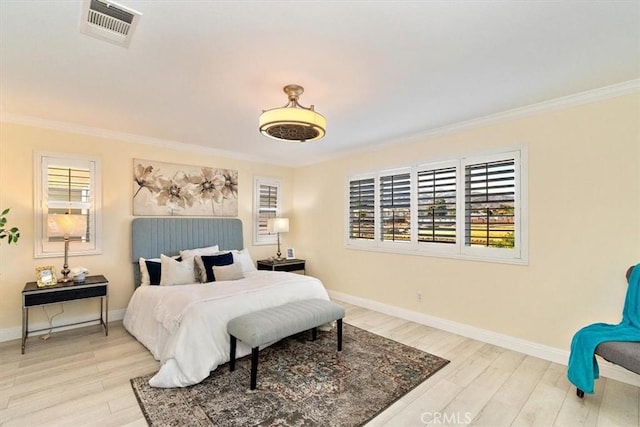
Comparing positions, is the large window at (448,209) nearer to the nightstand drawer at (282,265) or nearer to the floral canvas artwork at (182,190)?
the nightstand drawer at (282,265)

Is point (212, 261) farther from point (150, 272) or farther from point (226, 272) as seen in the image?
point (150, 272)

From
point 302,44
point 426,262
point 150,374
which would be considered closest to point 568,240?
point 426,262

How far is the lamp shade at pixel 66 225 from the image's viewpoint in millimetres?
3281

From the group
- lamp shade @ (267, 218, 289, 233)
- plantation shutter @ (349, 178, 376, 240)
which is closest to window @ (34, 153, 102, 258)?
lamp shade @ (267, 218, 289, 233)

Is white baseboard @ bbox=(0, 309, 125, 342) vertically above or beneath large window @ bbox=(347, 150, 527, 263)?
beneath

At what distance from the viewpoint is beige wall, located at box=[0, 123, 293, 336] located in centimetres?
334

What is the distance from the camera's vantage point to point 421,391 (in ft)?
7.90

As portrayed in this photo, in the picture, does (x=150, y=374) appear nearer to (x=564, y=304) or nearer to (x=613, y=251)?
(x=564, y=304)

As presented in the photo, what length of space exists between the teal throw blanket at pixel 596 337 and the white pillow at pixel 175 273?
3821mm

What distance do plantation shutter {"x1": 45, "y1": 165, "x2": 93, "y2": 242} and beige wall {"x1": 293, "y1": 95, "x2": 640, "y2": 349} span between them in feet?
14.0

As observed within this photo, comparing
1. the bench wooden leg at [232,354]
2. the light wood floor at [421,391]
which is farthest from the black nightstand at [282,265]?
the bench wooden leg at [232,354]

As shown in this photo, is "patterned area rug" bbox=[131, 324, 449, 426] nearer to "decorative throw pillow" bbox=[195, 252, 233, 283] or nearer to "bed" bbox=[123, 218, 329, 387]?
"bed" bbox=[123, 218, 329, 387]

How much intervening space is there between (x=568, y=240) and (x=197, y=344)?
3540 millimetres

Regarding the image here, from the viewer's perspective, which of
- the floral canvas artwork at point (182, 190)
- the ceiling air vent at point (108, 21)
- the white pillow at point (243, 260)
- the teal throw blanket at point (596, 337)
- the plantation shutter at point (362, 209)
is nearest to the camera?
the ceiling air vent at point (108, 21)
